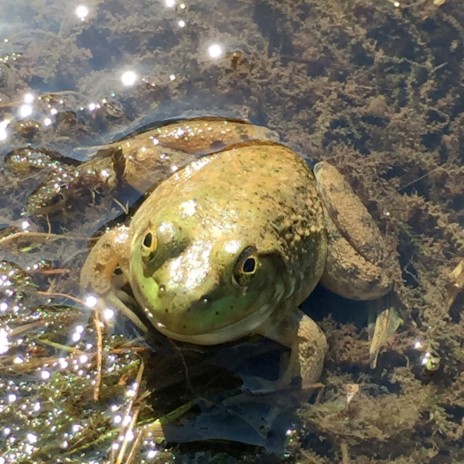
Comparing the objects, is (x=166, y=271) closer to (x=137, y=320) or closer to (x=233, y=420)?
(x=137, y=320)

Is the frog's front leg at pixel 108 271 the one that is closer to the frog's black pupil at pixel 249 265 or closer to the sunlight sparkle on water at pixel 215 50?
the frog's black pupil at pixel 249 265

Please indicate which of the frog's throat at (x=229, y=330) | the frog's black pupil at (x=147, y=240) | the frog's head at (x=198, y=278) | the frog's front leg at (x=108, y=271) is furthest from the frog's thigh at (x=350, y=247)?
the frog's black pupil at (x=147, y=240)

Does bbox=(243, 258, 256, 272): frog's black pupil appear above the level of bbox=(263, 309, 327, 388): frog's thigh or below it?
above

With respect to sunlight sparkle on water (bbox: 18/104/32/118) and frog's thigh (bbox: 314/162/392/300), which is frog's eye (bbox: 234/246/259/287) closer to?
frog's thigh (bbox: 314/162/392/300)

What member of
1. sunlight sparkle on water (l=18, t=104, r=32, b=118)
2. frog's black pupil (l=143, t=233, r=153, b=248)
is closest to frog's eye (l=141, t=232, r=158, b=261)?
frog's black pupil (l=143, t=233, r=153, b=248)

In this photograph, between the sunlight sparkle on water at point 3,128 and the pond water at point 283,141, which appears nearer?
the pond water at point 283,141

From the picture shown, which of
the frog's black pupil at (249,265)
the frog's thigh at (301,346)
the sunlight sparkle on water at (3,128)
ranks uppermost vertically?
the frog's black pupil at (249,265)

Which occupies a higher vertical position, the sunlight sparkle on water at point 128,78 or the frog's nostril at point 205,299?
the sunlight sparkle on water at point 128,78
